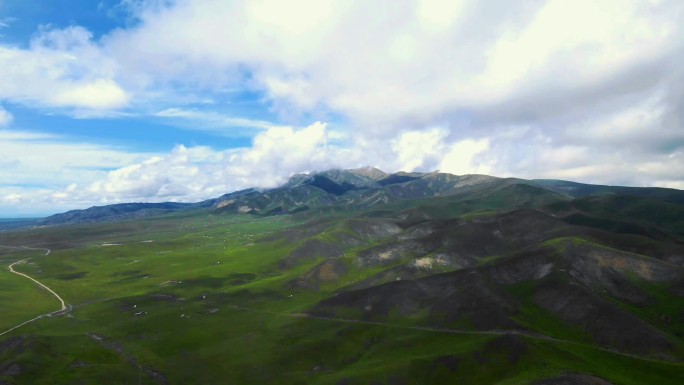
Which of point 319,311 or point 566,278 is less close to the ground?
point 566,278

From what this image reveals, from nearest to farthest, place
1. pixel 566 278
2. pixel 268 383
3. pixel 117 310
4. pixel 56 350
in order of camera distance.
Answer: pixel 268 383
pixel 56 350
pixel 566 278
pixel 117 310

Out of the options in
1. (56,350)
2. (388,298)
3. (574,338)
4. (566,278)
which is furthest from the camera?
(388,298)

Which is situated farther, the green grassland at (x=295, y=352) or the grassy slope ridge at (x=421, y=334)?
the grassy slope ridge at (x=421, y=334)

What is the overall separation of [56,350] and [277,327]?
6891 centimetres

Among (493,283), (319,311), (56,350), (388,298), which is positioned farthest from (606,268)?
(56,350)

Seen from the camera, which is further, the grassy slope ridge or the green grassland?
the grassy slope ridge

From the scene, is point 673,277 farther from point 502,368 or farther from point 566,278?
point 502,368

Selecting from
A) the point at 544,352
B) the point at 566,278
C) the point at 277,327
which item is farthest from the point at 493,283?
the point at 277,327

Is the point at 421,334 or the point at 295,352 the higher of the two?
the point at 421,334

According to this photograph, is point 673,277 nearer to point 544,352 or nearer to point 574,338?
point 574,338

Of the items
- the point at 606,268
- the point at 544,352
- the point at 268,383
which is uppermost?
the point at 606,268

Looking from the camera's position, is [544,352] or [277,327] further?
[277,327]

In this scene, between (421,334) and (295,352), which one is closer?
(295,352)

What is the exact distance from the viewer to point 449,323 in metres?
147
